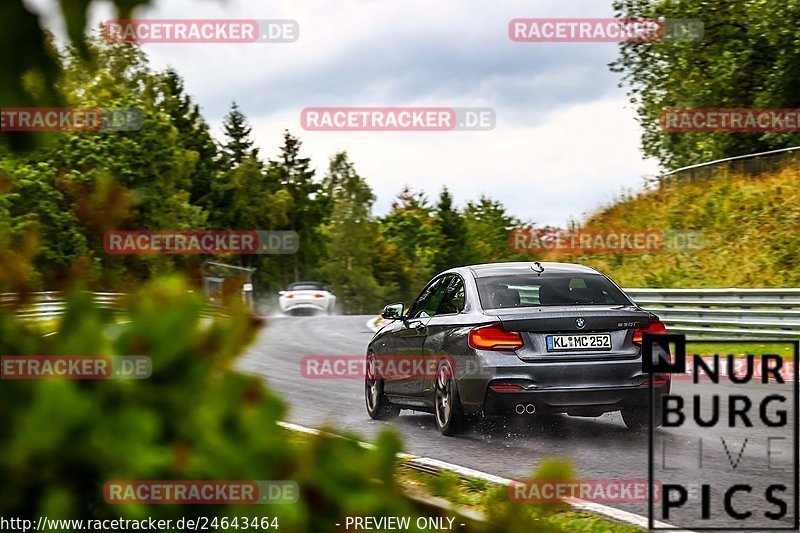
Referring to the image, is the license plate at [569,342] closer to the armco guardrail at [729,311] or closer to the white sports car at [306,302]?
the armco guardrail at [729,311]

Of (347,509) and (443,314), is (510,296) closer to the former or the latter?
(443,314)

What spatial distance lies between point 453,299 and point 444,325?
16.7 inches

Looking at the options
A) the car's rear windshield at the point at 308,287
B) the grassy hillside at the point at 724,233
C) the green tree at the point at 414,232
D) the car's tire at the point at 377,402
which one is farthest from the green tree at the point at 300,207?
the car's tire at the point at 377,402

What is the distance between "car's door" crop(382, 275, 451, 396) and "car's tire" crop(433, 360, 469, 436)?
1.52 feet

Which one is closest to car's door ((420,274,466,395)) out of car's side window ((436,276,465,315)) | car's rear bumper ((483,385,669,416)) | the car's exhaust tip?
car's side window ((436,276,465,315))

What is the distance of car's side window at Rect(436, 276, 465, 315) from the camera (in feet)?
34.6

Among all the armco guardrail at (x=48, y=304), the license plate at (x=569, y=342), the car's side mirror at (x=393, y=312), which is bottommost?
the license plate at (x=569, y=342)

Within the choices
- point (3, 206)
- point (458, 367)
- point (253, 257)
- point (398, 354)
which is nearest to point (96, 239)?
point (3, 206)

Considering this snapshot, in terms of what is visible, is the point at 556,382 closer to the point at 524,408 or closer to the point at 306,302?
the point at 524,408

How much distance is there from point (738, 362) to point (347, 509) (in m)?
18.0

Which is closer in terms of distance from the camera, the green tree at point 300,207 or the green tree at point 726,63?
the green tree at point 726,63

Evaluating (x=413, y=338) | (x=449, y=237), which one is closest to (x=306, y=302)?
(x=413, y=338)

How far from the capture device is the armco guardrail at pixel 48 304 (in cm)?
141

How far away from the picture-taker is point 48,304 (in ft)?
4.69
